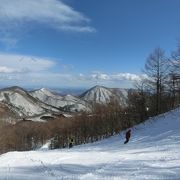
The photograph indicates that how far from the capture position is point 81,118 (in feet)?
321

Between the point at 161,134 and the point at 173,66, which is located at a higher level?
the point at 173,66

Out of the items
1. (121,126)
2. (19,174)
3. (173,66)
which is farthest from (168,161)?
(121,126)

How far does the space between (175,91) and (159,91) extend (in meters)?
3.88

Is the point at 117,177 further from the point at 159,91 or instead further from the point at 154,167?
the point at 159,91

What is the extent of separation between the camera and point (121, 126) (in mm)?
73000

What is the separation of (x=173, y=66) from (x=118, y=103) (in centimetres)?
2637

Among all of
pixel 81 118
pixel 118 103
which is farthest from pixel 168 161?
pixel 81 118

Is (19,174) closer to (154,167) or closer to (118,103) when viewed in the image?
(154,167)

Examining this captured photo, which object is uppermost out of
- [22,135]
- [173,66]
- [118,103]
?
[173,66]

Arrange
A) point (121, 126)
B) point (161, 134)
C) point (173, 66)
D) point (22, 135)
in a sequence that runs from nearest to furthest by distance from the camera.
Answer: point (161, 134) → point (173, 66) → point (121, 126) → point (22, 135)

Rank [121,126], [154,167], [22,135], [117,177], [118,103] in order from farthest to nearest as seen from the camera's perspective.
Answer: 1. [22,135]
2. [118,103]
3. [121,126]
4. [154,167]
5. [117,177]

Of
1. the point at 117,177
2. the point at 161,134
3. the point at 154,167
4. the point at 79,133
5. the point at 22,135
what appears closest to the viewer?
the point at 117,177

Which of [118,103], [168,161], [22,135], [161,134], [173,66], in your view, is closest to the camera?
[168,161]

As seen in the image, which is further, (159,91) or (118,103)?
(118,103)
